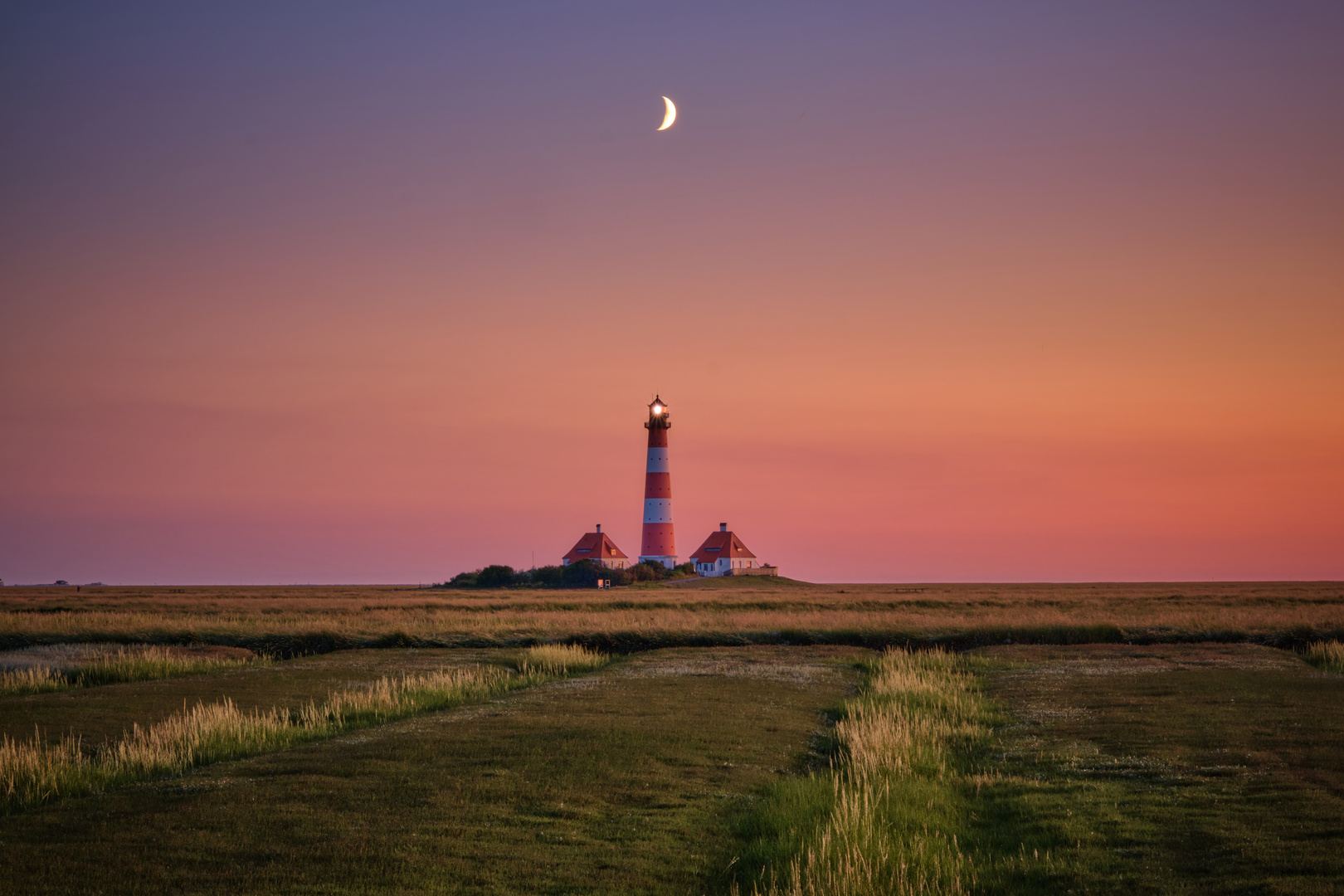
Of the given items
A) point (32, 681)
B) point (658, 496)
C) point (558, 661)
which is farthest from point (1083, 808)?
point (658, 496)

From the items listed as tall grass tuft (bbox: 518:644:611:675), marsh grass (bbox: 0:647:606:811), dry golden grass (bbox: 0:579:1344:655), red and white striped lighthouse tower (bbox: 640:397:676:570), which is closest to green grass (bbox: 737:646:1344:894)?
marsh grass (bbox: 0:647:606:811)

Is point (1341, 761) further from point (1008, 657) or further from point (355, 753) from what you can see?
point (1008, 657)

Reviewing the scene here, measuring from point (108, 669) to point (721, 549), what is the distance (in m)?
101

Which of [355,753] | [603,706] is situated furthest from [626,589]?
[355,753]

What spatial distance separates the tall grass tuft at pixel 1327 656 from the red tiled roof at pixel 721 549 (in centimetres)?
9186

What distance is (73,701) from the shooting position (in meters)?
27.1

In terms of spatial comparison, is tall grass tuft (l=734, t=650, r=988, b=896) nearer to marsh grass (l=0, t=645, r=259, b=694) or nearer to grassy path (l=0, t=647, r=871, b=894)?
grassy path (l=0, t=647, r=871, b=894)

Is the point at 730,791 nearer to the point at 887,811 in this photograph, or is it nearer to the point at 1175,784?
the point at 887,811

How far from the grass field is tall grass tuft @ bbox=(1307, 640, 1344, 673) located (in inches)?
135

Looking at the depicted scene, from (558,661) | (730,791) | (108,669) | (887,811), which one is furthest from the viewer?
(558,661)

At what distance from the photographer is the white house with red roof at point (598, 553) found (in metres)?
128

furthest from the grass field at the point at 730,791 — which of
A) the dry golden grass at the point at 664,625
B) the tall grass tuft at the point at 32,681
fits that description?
the dry golden grass at the point at 664,625

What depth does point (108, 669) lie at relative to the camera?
36375 mm

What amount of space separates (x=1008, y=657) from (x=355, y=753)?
32.6 meters
